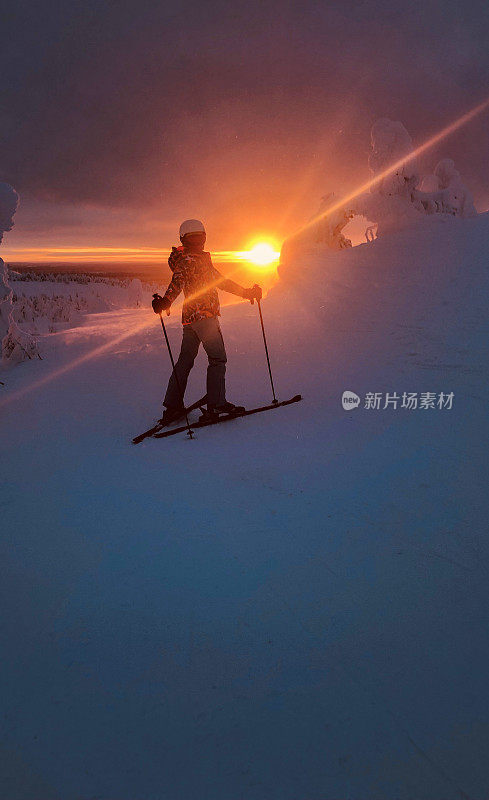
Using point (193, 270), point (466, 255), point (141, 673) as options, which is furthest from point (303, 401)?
point (466, 255)

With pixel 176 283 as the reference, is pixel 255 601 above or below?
below

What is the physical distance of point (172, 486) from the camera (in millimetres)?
3379

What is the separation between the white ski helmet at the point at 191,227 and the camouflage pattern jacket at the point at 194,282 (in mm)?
195

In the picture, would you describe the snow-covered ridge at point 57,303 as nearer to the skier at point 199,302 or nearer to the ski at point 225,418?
the skier at point 199,302

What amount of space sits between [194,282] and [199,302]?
0.24 meters

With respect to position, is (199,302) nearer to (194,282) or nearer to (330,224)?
(194,282)

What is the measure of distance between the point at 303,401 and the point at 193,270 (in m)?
2.08

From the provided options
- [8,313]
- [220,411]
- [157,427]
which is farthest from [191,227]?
[8,313]

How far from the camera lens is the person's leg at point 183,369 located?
480cm

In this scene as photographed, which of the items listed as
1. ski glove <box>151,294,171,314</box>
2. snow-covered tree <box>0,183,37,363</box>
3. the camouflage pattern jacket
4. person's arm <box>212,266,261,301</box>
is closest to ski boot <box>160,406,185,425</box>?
the camouflage pattern jacket

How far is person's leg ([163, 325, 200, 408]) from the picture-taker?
189 inches

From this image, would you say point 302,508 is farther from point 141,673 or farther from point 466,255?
point 466,255

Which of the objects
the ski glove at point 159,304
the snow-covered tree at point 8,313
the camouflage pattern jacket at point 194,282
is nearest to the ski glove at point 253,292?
the camouflage pattern jacket at point 194,282

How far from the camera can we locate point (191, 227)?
450 cm
